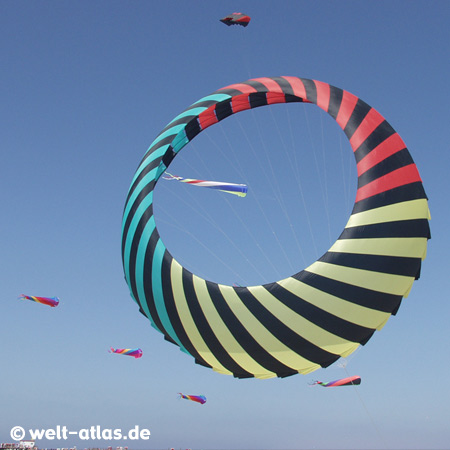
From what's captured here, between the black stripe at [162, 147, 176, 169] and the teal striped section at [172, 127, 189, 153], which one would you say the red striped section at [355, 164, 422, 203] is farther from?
the black stripe at [162, 147, 176, 169]

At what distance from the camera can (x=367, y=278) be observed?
10297mm

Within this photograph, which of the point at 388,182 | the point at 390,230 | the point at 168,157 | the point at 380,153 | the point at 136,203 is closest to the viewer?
the point at 390,230

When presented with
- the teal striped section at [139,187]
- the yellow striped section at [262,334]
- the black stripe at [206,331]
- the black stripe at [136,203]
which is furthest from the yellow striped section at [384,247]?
the teal striped section at [139,187]

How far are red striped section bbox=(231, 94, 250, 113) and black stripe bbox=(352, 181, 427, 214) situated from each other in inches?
161

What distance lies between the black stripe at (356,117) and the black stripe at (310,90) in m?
0.90

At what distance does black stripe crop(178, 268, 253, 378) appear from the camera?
10727 millimetres

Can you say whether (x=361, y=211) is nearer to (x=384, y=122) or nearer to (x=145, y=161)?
(x=384, y=122)

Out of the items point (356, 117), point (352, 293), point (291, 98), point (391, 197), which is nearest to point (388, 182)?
point (391, 197)

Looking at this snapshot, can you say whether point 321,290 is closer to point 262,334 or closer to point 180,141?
point 262,334

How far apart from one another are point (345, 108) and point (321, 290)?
3.92 m

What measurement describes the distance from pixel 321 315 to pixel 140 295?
3693mm

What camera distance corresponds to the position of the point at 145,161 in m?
12.5

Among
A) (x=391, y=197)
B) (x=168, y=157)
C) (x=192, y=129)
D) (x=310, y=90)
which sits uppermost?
(x=192, y=129)

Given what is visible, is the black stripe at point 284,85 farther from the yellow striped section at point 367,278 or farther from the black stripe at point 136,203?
A: the yellow striped section at point 367,278
